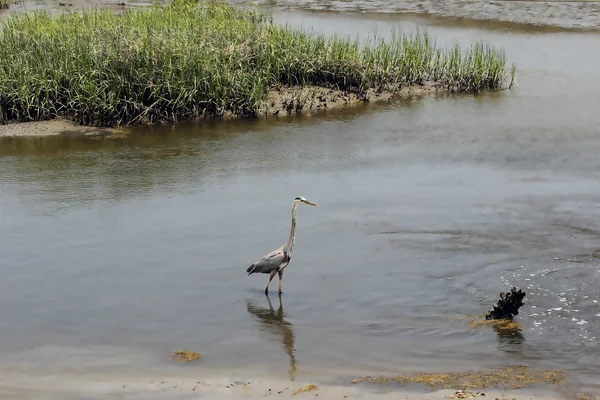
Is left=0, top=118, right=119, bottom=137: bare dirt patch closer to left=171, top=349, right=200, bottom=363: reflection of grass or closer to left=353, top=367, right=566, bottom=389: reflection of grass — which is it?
left=171, top=349, right=200, bottom=363: reflection of grass

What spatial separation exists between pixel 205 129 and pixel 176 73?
50.2 inches

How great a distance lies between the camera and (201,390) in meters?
6.39

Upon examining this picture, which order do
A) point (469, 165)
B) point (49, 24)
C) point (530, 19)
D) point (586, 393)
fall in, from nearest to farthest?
point (586, 393)
point (469, 165)
point (49, 24)
point (530, 19)

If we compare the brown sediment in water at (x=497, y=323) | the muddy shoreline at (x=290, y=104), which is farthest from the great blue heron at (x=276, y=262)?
the muddy shoreline at (x=290, y=104)

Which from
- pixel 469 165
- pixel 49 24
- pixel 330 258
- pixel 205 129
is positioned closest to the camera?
pixel 330 258

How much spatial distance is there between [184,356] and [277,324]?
1075 mm

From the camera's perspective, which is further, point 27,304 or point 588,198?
point 588,198

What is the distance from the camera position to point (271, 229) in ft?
33.9

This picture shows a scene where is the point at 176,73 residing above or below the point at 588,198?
above

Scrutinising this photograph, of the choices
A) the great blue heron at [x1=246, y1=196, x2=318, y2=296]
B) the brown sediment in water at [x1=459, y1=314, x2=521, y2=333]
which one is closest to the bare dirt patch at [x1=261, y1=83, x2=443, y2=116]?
the great blue heron at [x1=246, y1=196, x2=318, y2=296]

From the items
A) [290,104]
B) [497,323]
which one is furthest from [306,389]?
[290,104]

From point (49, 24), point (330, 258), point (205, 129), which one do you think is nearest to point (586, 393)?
point (330, 258)

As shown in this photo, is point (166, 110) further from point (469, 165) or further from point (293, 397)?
point (293, 397)

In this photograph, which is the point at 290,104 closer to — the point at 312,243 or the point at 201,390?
the point at 312,243
